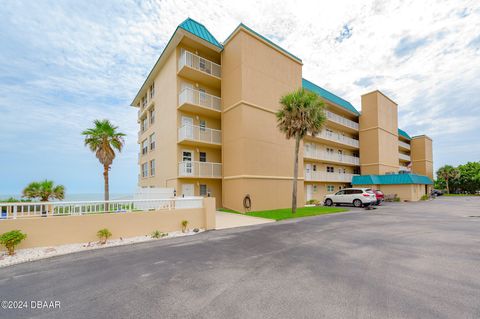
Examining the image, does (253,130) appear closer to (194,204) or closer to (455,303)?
(194,204)

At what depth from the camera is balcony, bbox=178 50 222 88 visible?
→ 57.7ft

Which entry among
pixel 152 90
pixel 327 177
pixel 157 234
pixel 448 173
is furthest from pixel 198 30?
pixel 448 173

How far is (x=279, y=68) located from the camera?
66.7ft

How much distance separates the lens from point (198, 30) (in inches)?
714

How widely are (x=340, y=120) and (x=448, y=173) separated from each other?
1652 inches

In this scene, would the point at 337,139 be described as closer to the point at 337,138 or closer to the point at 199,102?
the point at 337,138

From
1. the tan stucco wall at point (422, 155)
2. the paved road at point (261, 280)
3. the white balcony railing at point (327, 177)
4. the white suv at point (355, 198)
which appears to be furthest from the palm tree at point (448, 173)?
the paved road at point (261, 280)

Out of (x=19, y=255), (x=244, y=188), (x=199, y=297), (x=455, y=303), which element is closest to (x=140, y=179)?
(x=244, y=188)

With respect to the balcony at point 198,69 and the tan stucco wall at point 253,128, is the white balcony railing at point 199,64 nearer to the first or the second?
the balcony at point 198,69

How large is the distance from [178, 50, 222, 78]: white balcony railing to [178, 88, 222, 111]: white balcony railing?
2.09 m

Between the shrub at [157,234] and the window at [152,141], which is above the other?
the window at [152,141]

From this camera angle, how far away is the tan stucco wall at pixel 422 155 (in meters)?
45.2

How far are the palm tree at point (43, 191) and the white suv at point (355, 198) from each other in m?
25.4

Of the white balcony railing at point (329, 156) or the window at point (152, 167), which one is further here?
the white balcony railing at point (329, 156)
